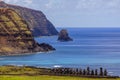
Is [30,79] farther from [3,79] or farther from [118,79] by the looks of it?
[118,79]

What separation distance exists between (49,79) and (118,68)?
71776 millimetres

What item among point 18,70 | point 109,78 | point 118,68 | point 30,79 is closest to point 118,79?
point 109,78

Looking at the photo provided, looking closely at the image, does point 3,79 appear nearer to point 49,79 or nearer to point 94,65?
point 49,79

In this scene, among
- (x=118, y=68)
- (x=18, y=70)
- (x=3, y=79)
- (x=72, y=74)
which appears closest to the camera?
(x=3, y=79)

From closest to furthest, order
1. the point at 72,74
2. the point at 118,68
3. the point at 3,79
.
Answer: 1. the point at 3,79
2. the point at 72,74
3. the point at 118,68


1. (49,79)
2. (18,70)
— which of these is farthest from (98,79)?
(18,70)

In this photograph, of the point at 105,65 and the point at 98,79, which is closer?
the point at 98,79

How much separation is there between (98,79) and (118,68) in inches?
2564

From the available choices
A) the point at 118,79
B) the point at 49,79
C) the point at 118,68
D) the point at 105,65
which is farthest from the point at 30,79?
the point at 105,65

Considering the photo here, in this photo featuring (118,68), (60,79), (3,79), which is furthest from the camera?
(118,68)

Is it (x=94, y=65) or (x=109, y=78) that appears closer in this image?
(x=109, y=78)

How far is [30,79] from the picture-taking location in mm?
97312

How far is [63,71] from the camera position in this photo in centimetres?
12362

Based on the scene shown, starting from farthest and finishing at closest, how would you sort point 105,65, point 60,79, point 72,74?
point 105,65, point 72,74, point 60,79
